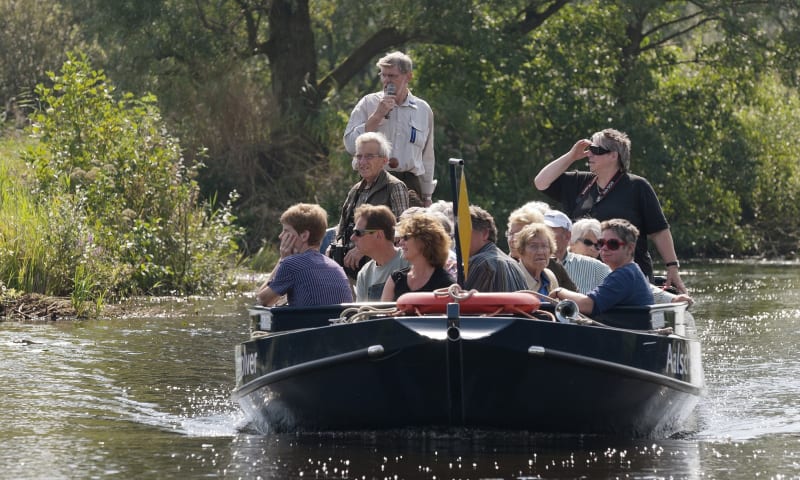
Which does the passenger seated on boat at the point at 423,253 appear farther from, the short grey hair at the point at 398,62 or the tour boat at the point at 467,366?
the short grey hair at the point at 398,62

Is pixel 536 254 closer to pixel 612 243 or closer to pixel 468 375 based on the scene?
pixel 612 243

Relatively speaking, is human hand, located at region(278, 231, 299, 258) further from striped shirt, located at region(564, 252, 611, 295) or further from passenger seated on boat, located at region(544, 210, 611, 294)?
striped shirt, located at region(564, 252, 611, 295)

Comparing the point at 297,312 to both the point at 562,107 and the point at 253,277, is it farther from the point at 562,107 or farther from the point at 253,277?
the point at 562,107

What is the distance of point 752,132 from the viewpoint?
2341 cm

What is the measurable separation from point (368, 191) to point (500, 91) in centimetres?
1375

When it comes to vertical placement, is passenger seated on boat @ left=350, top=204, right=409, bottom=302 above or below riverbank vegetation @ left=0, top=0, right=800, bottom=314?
below

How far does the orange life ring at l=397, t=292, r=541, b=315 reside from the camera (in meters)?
6.45

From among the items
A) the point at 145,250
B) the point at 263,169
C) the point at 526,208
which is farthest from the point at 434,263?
the point at 263,169

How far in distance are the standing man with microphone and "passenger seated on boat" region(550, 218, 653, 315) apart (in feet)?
7.89

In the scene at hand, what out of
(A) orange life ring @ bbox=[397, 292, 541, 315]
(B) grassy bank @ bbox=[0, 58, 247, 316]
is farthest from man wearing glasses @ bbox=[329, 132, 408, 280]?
(B) grassy bank @ bbox=[0, 58, 247, 316]

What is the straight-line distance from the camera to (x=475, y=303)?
644 cm

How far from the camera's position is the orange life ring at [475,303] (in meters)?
6.45

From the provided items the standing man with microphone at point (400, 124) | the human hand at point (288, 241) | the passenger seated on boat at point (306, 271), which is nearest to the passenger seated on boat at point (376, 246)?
the passenger seated on boat at point (306, 271)

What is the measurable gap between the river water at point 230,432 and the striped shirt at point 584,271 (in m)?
0.94
